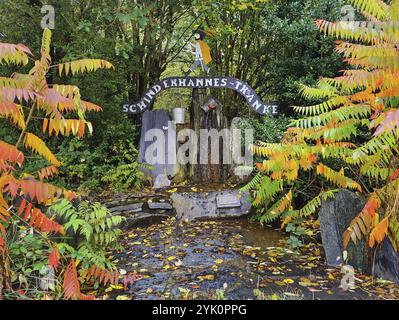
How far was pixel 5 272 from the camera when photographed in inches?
132

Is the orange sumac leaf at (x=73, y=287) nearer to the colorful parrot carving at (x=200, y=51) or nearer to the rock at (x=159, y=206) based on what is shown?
the rock at (x=159, y=206)

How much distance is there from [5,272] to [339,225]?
3988 mm

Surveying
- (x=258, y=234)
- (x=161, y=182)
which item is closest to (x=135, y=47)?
(x=161, y=182)

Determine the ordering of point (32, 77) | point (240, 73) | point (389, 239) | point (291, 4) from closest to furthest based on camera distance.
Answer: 1. point (32, 77)
2. point (389, 239)
3. point (291, 4)
4. point (240, 73)

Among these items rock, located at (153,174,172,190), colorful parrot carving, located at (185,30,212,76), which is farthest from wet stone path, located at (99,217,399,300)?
colorful parrot carving, located at (185,30,212,76)

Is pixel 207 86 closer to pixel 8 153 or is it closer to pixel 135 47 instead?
pixel 135 47

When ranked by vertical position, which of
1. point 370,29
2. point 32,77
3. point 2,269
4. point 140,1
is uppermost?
point 140,1

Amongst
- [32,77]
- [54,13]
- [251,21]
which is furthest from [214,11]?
[32,77]

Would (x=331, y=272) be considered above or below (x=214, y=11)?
below

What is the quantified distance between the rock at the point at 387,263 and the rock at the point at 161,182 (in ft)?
14.5

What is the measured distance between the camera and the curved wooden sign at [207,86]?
7223 mm

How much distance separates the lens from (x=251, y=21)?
922 cm
